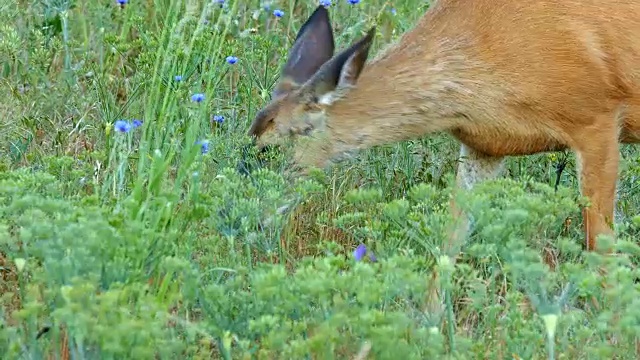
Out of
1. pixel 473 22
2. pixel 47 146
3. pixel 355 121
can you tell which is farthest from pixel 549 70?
pixel 47 146

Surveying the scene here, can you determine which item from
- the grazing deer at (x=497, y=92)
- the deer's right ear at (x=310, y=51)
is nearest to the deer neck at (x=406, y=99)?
the grazing deer at (x=497, y=92)

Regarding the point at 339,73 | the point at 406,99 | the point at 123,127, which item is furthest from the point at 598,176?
the point at 123,127

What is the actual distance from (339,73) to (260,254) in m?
0.95

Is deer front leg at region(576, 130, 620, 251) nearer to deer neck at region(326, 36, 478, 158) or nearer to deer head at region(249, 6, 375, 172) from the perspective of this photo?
deer neck at region(326, 36, 478, 158)

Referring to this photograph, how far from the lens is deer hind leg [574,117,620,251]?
5906 millimetres

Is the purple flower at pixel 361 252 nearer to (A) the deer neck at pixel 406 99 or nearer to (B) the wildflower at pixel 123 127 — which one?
(A) the deer neck at pixel 406 99

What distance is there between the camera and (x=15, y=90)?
6.95 m

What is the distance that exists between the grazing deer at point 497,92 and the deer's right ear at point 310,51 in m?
0.11

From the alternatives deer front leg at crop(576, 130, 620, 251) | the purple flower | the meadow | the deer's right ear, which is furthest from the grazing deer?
the purple flower

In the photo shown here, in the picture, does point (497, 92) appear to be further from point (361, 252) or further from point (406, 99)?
point (361, 252)

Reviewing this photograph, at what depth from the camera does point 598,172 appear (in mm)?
5938

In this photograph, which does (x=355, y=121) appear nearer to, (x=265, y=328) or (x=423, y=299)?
(x=423, y=299)

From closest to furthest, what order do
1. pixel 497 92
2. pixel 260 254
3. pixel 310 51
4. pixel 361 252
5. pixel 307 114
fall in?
pixel 361 252, pixel 260 254, pixel 497 92, pixel 307 114, pixel 310 51

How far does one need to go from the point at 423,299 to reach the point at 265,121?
6.40ft
